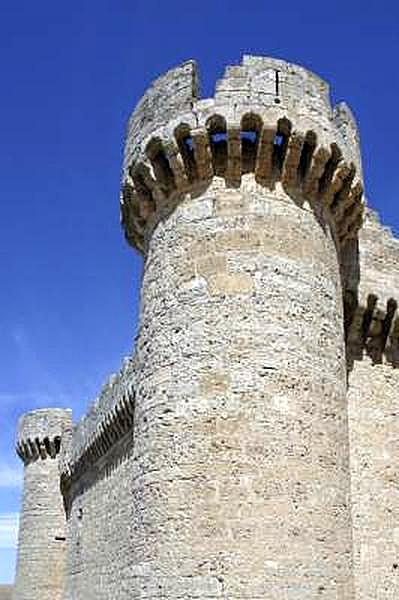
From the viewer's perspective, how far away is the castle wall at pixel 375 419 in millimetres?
8883

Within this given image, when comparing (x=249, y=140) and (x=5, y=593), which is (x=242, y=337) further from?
(x=5, y=593)

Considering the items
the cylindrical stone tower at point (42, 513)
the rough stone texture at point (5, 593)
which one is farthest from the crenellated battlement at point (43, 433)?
the rough stone texture at point (5, 593)

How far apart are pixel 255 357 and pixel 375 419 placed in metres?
3.01

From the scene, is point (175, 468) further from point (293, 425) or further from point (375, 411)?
point (375, 411)

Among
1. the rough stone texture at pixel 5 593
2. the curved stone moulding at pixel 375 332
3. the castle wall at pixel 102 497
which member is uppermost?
the curved stone moulding at pixel 375 332

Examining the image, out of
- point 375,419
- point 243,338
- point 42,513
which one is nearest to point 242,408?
point 243,338

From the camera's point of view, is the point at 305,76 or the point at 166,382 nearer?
the point at 166,382

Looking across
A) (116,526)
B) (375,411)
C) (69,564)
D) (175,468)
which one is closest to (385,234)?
(375,411)

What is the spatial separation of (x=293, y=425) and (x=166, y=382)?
4.28 feet

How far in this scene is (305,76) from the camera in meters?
8.38

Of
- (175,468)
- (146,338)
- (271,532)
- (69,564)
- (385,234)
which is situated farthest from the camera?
Answer: (69,564)

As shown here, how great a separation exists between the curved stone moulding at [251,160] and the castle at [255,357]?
16mm

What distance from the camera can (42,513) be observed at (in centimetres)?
1998

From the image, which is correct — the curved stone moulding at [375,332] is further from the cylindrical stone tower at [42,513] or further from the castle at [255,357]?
the cylindrical stone tower at [42,513]
